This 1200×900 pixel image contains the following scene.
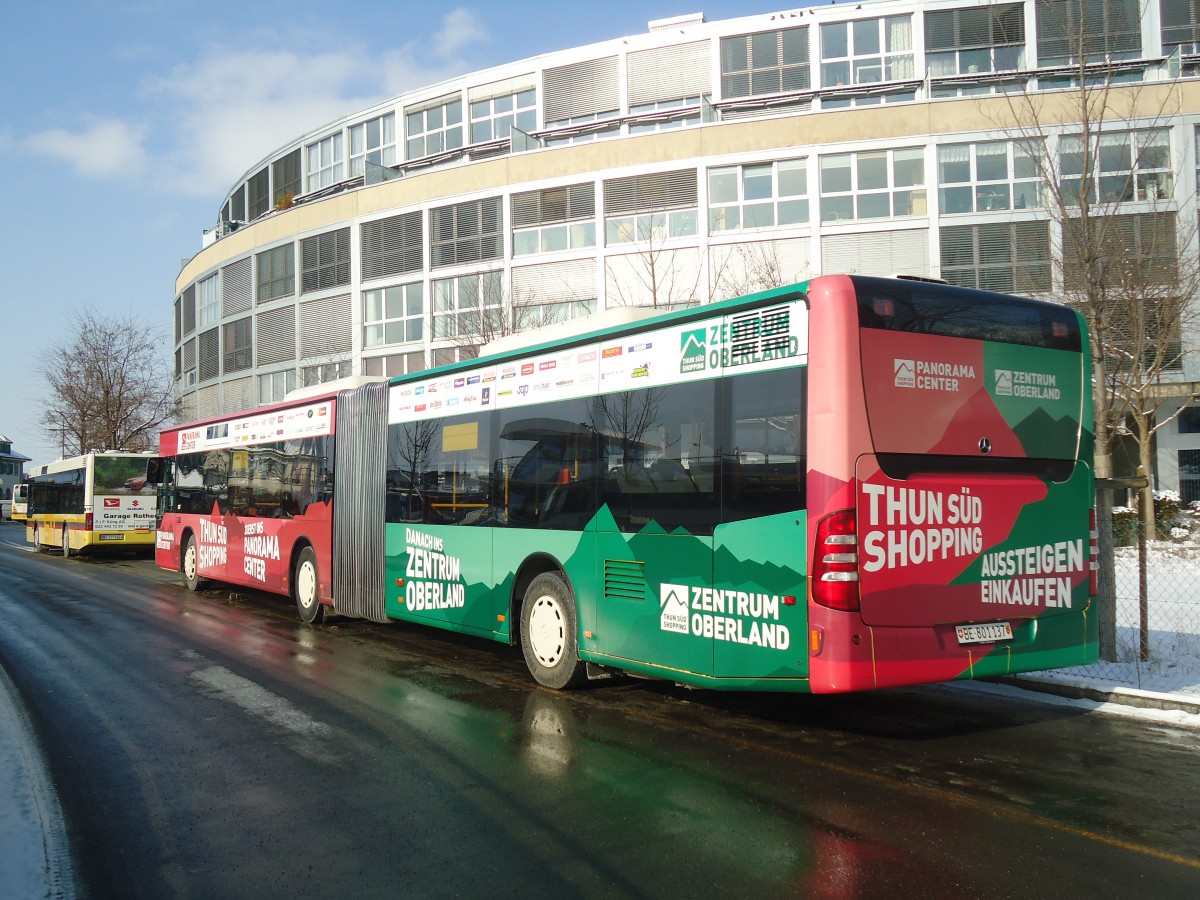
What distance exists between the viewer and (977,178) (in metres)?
30.2

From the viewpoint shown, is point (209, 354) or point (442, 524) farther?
point (209, 354)

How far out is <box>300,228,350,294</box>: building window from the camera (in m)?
41.0

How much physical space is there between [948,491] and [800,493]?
1.04 metres

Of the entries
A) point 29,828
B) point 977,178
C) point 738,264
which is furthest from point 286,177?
point 29,828

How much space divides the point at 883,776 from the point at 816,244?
A: 26.9 meters

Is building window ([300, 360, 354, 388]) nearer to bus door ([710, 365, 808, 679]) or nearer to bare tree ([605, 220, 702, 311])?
bare tree ([605, 220, 702, 311])

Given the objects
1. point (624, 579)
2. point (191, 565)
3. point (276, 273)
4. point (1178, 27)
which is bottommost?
point (191, 565)

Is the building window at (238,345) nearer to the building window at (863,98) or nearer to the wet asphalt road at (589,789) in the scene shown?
the building window at (863,98)

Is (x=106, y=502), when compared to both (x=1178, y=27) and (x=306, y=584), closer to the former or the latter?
(x=306, y=584)

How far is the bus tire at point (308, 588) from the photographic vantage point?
13.5 m

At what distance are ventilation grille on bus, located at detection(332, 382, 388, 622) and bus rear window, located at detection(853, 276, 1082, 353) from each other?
728 cm

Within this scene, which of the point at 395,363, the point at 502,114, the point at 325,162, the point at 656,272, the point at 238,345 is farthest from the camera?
the point at 238,345

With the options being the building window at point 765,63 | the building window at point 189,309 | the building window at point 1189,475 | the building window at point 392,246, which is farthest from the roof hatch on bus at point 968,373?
the building window at point 189,309

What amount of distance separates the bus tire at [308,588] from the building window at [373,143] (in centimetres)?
3125
